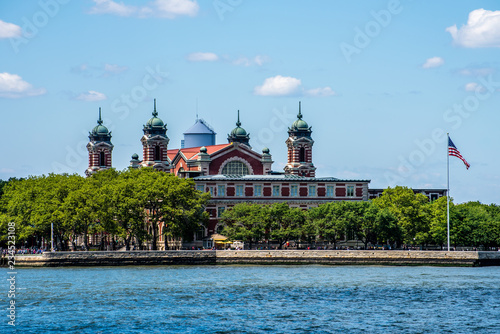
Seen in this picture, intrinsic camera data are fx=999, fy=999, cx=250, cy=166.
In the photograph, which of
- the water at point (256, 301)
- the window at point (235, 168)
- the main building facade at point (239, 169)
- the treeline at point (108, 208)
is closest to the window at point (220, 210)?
the main building facade at point (239, 169)

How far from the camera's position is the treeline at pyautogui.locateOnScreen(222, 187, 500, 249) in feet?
390

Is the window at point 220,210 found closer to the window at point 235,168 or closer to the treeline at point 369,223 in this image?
the treeline at point 369,223

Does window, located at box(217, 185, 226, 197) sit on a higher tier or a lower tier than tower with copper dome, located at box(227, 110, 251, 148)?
lower

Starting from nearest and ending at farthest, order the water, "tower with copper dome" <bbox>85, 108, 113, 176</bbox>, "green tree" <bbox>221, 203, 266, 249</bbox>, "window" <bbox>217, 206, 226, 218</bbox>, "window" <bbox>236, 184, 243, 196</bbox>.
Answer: the water → "green tree" <bbox>221, 203, 266, 249</bbox> → "window" <bbox>217, 206, 226, 218</bbox> → "window" <bbox>236, 184, 243, 196</bbox> → "tower with copper dome" <bbox>85, 108, 113, 176</bbox>

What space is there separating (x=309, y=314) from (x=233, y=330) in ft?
25.5

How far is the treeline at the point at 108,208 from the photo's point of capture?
11281 cm

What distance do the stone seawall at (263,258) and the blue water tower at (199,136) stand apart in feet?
276

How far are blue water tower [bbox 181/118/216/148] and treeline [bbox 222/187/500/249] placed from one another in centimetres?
6584

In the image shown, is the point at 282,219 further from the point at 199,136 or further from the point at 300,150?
the point at 199,136

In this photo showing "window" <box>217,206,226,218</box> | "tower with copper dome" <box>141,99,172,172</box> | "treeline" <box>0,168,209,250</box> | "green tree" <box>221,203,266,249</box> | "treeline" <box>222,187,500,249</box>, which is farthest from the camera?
"tower with copper dome" <box>141,99,172,172</box>

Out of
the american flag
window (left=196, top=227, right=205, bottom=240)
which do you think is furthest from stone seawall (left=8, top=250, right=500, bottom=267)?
window (left=196, top=227, right=205, bottom=240)

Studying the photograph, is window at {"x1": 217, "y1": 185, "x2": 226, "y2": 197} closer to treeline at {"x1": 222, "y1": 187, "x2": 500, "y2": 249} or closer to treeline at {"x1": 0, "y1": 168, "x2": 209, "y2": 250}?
treeline at {"x1": 222, "y1": 187, "x2": 500, "y2": 249}

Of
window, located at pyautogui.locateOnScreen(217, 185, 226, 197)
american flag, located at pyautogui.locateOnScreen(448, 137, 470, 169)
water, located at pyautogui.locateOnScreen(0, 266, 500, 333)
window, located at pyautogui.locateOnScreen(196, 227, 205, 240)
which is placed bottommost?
water, located at pyautogui.locateOnScreen(0, 266, 500, 333)

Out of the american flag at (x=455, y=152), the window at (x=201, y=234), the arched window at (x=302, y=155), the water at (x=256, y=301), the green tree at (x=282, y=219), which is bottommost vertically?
the water at (x=256, y=301)
